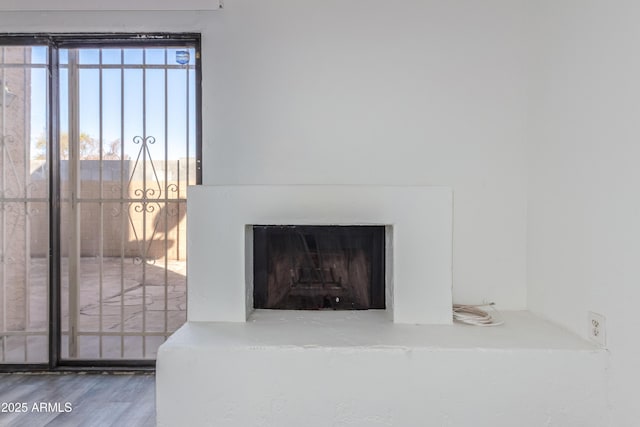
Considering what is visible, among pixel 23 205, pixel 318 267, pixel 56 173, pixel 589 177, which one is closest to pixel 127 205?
pixel 56 173

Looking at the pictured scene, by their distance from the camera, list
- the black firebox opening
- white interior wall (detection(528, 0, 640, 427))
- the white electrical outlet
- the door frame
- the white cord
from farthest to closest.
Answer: the door frame, the black firebox opening, the white cord, the white electrical outlet, white interior wall (detection(528, 0, 640, 427))

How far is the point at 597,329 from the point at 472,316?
51cm

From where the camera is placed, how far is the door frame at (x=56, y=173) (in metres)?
2.29

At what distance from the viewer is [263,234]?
212 cm

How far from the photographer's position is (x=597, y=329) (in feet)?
5.08

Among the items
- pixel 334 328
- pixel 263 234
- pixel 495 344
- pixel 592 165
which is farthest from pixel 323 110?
pixel 495 344

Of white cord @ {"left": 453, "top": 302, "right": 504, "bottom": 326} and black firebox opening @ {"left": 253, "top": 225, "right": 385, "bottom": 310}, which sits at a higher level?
black firebox opening @ {"left": 253, "top": 225, "right": 385, "bottom": 310}

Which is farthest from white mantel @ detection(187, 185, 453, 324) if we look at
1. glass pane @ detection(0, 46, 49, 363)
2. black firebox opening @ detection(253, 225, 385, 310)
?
glass pane @ detection(0, 46, 49, 363)

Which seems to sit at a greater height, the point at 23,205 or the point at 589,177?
the point at 589,177

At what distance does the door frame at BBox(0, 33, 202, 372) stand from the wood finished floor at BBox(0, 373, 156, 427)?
75 mm

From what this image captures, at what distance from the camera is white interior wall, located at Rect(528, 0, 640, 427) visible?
1399 millimetres

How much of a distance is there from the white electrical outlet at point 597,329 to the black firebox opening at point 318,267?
96cm

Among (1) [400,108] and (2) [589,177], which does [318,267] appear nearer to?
(1) [400,108]

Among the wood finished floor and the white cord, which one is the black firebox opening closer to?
the white cord
